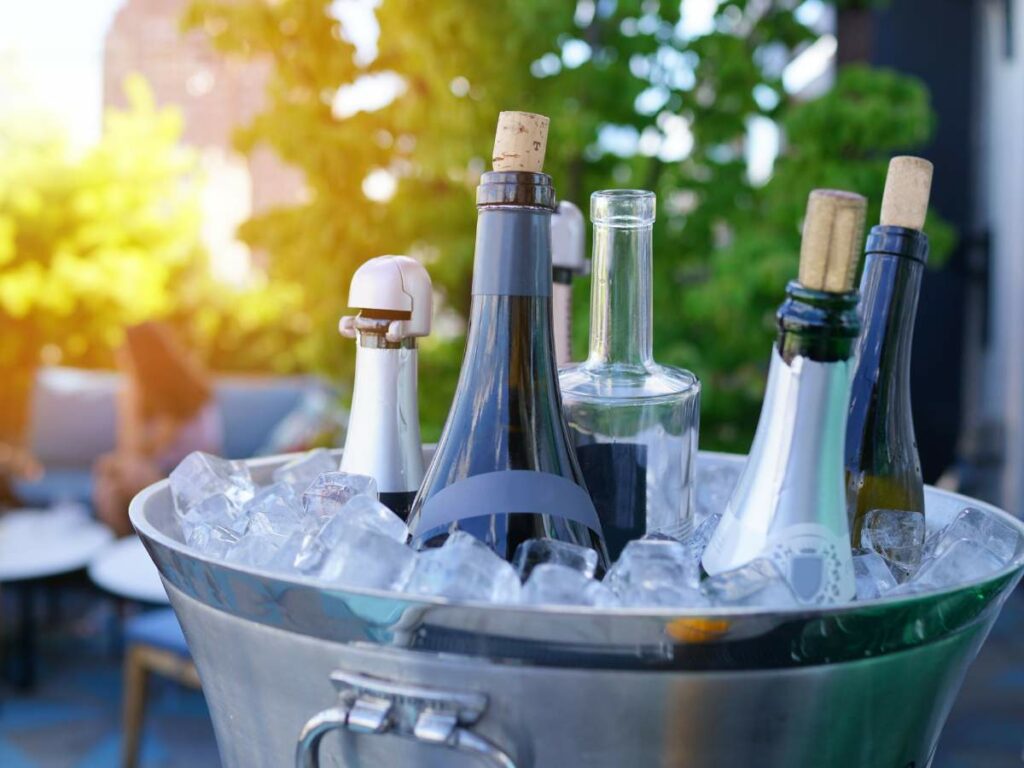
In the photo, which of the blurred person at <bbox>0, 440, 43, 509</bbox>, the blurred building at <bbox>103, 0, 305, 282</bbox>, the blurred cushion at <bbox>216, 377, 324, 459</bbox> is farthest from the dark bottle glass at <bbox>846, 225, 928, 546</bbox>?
the blurred building at <bbox>103, 0, 305, 282</bbox>

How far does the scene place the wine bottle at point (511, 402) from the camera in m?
0.54

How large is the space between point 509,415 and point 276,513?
0.54 feet

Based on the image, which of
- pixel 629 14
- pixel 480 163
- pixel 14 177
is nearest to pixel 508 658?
pixel 480 163

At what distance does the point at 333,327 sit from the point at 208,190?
4154 mm

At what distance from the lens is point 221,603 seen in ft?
1.56

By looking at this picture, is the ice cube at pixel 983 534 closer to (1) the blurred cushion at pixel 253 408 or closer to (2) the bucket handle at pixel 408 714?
(2) the bucket handle at pixel 408 714

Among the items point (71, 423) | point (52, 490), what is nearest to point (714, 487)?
point (52, 490)

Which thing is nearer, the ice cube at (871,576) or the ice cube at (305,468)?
the ice cube at (871,576)

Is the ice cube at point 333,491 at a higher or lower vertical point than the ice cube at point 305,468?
higher

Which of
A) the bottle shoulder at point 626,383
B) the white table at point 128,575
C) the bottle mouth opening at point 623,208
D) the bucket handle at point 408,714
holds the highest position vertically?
the bottle mouth opening at point 623,208

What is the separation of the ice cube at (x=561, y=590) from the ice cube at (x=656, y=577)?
14 millimetres

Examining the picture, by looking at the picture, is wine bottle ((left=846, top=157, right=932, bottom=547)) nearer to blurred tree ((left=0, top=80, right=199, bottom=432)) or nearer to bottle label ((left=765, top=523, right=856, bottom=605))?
bottle label ((left=765, top=523, right=856, bottom=605))

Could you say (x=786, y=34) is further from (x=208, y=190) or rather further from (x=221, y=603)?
(x=208, y=190)

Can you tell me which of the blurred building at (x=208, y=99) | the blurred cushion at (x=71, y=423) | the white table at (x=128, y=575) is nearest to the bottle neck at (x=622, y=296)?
the white table at (x=128, y=575)
